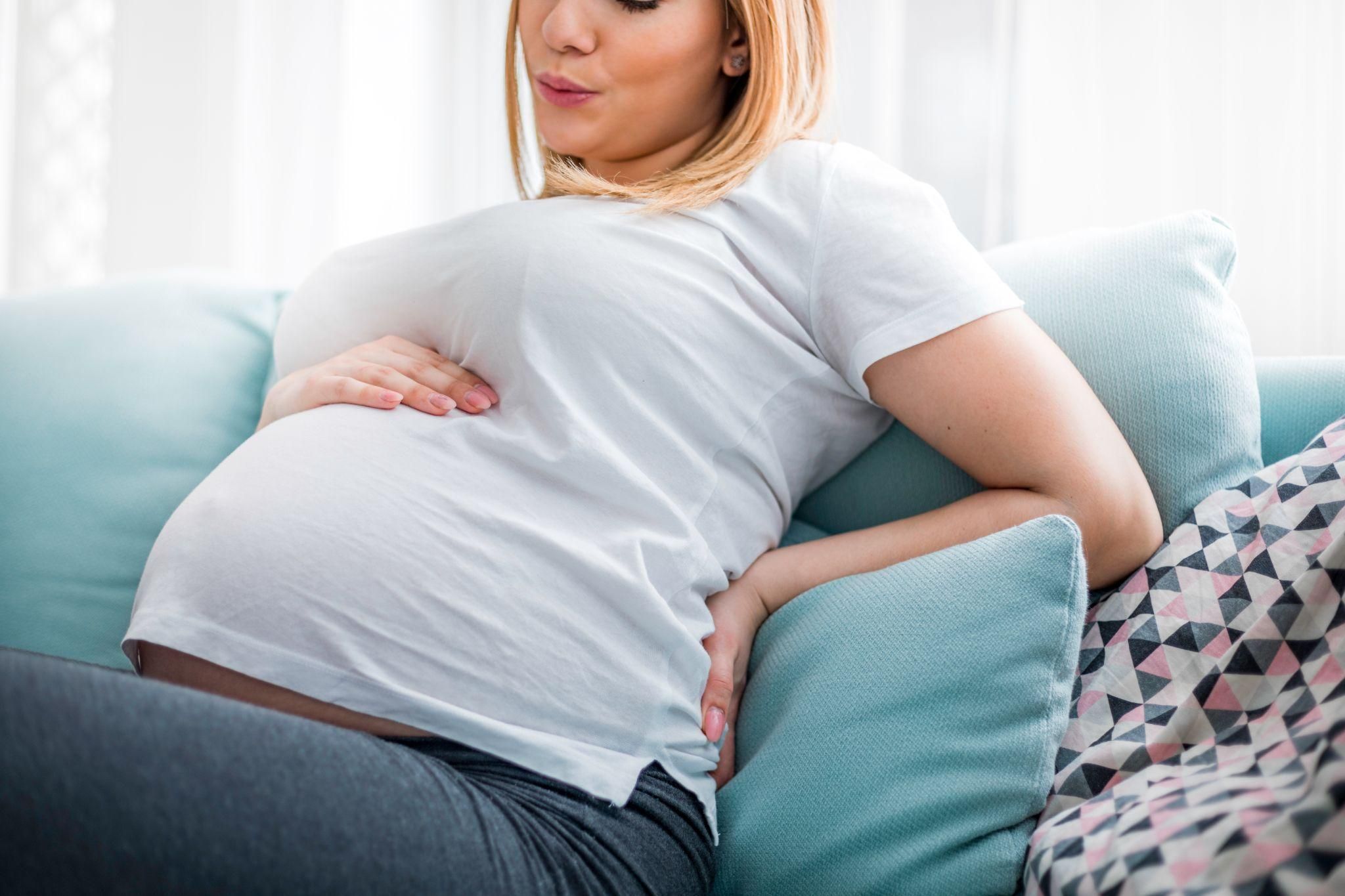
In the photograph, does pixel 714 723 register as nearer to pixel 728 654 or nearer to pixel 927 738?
pixel 728 654

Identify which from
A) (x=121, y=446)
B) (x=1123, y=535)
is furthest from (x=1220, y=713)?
(x=121, y=446)

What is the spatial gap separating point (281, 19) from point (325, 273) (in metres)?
1.56

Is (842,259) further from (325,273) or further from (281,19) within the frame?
(281,19)

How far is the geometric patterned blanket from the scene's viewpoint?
1.65ft

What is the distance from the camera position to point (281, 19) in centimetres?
223

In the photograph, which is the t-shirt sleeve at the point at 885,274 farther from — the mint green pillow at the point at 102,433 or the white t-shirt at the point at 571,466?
the mint green pillow at the point at 102,433

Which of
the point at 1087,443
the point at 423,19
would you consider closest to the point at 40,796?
the point at 1087,443

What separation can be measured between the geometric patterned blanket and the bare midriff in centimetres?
45

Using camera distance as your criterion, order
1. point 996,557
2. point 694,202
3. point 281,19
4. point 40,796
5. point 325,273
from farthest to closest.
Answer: point 281,19 → point 325,273 → point 694,202 → point 996,557 → point 40,796

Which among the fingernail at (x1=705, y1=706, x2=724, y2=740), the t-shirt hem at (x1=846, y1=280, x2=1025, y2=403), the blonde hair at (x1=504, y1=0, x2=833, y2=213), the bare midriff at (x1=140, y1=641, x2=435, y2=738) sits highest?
the blonde hair at (x1=504, y1=0, x2=833, y2=213)

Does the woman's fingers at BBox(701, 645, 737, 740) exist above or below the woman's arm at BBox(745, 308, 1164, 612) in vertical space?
below

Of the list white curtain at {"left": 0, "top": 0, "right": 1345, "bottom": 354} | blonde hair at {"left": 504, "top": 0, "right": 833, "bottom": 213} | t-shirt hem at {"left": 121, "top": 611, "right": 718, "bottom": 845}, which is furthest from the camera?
white curtain at {"left": 0, "top": 0, "right": 1345, "bottom": 354}

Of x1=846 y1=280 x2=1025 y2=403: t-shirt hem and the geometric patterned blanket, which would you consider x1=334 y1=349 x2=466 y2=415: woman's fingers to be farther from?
the geometric patterned blanket

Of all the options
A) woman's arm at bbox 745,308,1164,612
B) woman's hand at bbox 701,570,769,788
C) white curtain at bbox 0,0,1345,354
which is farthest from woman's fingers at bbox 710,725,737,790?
white curtain at bbox 0,0,1345,354
